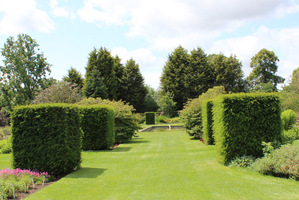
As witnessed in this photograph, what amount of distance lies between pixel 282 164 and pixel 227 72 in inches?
1690

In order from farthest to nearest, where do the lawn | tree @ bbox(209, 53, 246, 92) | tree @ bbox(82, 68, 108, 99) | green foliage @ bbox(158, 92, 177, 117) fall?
1. tree @ bbox(209, 53, 246, 92)
2. green foliage @ bbox(158, 92, 177, 117)
3. tree @ bbox(82, 68, 108, 99)
4. the lawn

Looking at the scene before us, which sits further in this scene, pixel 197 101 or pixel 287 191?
pixel 197 101

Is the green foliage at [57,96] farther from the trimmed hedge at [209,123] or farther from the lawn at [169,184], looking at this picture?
the lawn at [169,184]

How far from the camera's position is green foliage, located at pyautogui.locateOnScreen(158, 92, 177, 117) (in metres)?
42.4

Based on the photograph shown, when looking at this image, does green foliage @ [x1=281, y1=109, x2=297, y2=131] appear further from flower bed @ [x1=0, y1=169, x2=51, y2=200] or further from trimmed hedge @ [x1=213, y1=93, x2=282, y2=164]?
flower bed @ [x1=0, y1=169, x2=51, y2=200]

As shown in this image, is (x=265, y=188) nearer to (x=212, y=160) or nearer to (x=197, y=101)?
(x=212, y=160)

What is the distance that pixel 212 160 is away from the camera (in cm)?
962

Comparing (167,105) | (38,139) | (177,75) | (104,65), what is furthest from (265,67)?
(38,139)

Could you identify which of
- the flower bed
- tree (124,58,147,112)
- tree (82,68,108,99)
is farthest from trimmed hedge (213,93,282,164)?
tree (124,58,147,112)

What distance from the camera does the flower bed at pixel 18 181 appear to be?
555 centimetres

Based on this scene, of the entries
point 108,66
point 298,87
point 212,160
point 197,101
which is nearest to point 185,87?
point 108,66

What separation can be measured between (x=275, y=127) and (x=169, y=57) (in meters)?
42.1

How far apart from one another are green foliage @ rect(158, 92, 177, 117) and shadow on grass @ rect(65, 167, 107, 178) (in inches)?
1337

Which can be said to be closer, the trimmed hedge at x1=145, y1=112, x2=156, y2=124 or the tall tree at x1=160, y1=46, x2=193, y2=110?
the trimmed hedge at x1=145, y1=112, x2=156, y2=124
